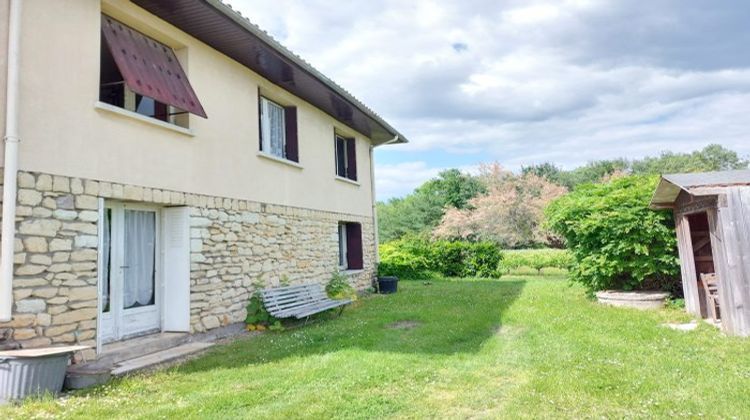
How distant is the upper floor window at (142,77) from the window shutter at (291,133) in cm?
346

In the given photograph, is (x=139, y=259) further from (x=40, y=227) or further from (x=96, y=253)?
(x=40, y=227)

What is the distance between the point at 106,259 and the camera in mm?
6000

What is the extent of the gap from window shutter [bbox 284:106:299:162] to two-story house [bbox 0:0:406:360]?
0.03m

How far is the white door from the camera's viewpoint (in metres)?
6.05

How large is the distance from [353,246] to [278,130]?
4881mm

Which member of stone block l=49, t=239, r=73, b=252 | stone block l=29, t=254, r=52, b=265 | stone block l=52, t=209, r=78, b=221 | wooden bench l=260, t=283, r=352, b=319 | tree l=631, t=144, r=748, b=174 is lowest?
wooden bench l=260, t=283, r=352, b=319

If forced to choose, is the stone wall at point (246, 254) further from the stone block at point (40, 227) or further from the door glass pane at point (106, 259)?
the stone block at point (40, 227)

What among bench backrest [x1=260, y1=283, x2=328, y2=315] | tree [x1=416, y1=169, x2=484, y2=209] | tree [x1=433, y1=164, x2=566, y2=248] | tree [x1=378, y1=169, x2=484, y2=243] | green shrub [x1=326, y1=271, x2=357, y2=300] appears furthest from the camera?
tree [x1=378, y1=169, x2=484, y2=243]

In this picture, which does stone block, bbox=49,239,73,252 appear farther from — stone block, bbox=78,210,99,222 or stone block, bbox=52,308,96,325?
stone block, bbox=52,308,96,325

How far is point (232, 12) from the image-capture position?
6590 millimetres

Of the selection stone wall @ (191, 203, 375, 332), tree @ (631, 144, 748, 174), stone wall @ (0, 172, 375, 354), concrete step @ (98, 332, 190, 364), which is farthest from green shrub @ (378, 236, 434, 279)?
tree @ (631, 144, 748, 174)

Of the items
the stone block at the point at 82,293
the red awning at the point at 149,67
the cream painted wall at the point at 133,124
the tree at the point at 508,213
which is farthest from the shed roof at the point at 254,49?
the tree at the point at 508,213

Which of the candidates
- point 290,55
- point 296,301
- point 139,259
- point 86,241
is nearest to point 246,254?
point 296,301

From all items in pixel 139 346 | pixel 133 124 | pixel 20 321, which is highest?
pixel 133 124
